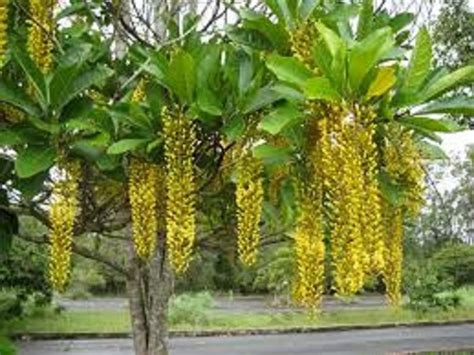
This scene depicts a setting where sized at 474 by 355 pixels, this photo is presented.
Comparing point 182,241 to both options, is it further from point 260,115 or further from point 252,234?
point 260,115

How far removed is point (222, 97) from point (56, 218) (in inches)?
19.7

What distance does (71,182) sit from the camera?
6.75ft

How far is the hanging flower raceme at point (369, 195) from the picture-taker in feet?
5.30

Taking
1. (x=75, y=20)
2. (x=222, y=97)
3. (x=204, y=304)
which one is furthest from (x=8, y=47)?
(x=204, y=304)

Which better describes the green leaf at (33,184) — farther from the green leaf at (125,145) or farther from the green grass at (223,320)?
the green grass at (223,320)

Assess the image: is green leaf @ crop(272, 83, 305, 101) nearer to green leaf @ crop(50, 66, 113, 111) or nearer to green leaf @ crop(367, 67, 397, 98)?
green leaf @ crop(367, 67, 397, 98)

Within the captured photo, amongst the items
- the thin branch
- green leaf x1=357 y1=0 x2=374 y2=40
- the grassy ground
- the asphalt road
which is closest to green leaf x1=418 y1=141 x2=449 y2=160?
green leaf x1=357 y1=0 x2=374 y2=40

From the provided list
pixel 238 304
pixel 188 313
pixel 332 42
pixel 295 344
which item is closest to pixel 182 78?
pixel 332 42

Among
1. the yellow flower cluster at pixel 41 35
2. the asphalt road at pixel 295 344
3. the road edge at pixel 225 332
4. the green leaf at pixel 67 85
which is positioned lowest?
the asphalt road at pixel 295 344

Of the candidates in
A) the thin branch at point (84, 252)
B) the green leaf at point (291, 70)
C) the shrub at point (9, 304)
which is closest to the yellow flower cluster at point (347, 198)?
the green leaf at point (291, 70)

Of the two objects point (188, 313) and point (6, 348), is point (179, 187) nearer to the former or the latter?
point (6, 348)

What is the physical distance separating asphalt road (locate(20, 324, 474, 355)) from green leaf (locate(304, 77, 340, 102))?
11781 millimetres

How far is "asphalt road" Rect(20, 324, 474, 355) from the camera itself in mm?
14430

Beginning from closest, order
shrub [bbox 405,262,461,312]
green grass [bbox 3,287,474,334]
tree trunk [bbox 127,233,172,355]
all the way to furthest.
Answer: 1. tree trunk [bbox 127,233,172,355]
2. green grass [bbox 3,287,474,334]
3. shrub [bbox 405,262,461,312]
